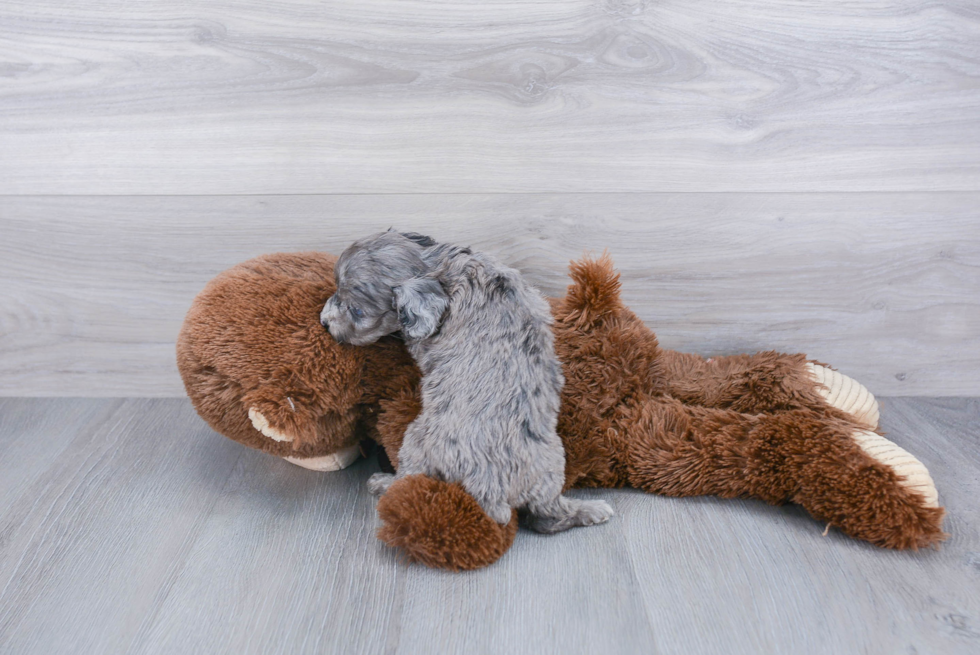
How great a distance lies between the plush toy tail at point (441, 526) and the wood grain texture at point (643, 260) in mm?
582

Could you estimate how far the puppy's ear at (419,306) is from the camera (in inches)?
42.4

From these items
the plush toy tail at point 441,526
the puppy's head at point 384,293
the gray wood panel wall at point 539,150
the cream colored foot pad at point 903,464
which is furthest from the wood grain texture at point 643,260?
the plush toy tail at point 441,526

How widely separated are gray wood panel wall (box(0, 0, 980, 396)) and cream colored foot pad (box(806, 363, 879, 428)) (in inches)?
8.4

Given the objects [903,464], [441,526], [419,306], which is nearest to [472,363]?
[419,306]

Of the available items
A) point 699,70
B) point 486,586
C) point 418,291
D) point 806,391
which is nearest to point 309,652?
point 486,586

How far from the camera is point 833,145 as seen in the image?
4.60 ft

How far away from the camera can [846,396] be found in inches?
51.7

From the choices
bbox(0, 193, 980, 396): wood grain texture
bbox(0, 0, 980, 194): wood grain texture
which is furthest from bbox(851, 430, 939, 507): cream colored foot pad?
bbox(0, 0, 980, 194): wood grain texture

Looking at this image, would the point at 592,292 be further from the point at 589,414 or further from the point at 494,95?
the point at 494,95

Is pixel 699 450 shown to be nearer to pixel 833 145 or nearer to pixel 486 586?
pixel 486 586

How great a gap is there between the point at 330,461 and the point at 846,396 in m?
1.02

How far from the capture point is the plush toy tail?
1.05m

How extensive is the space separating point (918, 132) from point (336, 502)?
1390 millimetres

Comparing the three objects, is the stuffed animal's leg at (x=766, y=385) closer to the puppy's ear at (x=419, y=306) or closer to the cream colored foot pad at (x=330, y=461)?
the puppy's ear at (x=419, y=306)
